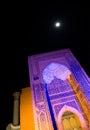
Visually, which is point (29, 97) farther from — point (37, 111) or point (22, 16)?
point (22, 16)

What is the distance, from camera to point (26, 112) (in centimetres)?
325

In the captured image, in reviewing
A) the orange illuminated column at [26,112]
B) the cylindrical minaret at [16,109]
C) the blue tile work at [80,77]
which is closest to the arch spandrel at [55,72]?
the blue tile work at [80,77]

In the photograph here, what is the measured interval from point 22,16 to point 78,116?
266cm

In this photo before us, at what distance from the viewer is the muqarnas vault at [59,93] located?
2.77m

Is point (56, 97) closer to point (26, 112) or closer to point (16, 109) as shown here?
point (26, 112)

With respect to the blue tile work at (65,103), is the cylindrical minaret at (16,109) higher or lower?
higher

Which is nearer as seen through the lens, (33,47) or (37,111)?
(37,111)

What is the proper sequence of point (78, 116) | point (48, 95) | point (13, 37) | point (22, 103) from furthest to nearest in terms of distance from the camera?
point (13, 37) → point (22, 103) → point (48, 95) → point (78, 116)

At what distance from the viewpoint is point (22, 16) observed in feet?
14.0

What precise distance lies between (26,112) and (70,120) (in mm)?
836

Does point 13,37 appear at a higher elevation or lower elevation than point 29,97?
higher

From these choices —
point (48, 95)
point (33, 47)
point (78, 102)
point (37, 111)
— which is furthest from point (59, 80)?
point (33, 47)

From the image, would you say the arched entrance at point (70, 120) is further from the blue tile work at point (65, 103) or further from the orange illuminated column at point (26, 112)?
the orange illuminated column at point (26, 112)

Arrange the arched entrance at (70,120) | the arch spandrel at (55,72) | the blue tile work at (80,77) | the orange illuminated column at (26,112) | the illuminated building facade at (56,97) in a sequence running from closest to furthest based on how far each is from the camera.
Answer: the arched entrance at (70,120) < the illuminated building facade at (56,97) < the orange illuminated column at (26,112) < the blue tile work at (80,77) < the arch spandrel at (55,72)
